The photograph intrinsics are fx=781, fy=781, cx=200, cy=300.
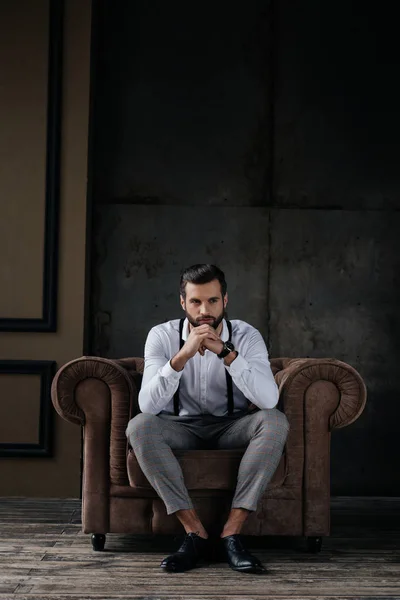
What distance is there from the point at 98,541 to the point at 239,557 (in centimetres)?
61

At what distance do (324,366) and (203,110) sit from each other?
2042mm

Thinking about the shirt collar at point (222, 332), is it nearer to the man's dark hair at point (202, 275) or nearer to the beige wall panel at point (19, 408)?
the man's dark hair at point (202, 275)

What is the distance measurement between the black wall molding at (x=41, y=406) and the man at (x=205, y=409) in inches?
44.0

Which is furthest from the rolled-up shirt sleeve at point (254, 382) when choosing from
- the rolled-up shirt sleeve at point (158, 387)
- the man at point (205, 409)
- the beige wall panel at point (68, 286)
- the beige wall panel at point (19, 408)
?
the beige wall panel at point (19, 408)

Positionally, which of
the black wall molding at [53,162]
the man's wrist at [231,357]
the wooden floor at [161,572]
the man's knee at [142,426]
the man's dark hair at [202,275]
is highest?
the black wall molding at [53,162]

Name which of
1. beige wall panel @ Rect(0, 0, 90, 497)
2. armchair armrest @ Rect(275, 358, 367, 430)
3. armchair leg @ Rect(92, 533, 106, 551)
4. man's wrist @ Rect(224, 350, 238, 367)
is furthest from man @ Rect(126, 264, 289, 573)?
beige wall panel @ Rect(0, 0, 90, 497)

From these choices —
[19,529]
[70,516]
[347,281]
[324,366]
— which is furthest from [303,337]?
[19,529]

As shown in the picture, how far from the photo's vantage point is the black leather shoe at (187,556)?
2789mm

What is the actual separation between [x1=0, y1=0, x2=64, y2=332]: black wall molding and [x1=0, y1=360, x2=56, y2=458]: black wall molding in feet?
0.78

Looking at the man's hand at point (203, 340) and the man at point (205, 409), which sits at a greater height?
the man's hand at point (203, 340)

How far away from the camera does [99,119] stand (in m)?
4.60

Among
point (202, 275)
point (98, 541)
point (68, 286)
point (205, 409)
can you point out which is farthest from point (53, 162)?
point (98, 541)

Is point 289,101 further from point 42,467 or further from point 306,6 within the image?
point 42,467

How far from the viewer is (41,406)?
167 inches
